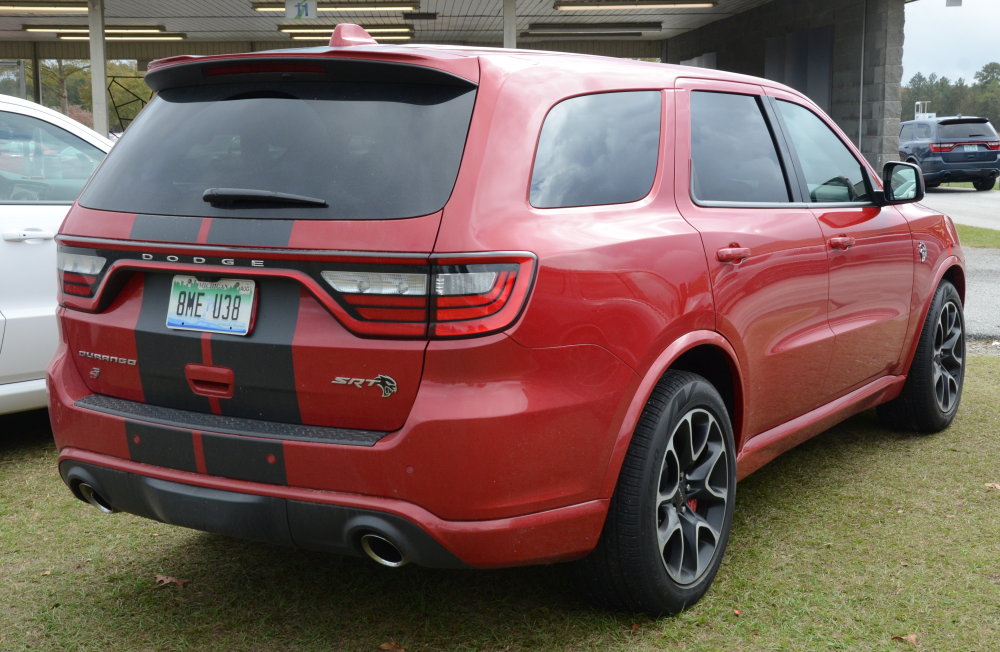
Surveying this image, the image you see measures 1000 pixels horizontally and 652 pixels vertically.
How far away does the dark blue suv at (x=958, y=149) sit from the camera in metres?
28.5

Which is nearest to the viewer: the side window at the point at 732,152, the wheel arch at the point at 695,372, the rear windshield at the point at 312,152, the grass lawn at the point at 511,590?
the rear windshield at the point at 312,152

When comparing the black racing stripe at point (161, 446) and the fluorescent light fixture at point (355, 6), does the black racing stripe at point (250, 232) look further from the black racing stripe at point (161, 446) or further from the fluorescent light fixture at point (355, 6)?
the fluorescent light fixture at point (355, 6)

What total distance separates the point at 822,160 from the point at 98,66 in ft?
58.5

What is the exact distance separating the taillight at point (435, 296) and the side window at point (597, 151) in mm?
281

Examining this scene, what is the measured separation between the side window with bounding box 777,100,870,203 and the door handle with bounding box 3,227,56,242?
10.8ft

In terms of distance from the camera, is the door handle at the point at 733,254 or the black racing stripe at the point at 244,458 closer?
the black racing stripe at the point at 244,458

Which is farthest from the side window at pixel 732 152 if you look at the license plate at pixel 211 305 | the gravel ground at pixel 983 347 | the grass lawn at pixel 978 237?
the grass lawn at pixel 978 237

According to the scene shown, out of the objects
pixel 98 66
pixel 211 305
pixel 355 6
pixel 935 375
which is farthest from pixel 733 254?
pixel 355 6

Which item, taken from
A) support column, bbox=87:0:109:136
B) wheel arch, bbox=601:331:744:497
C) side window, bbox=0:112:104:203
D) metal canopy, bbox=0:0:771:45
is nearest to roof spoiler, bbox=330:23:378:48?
wheel arch, bbox=601:331:744:497

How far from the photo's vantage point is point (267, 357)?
104 inches

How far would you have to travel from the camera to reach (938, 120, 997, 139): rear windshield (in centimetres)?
2838

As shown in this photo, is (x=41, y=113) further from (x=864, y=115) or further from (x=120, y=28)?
(x=120, y=28)

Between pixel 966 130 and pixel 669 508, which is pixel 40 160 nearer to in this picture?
pixel 669 508

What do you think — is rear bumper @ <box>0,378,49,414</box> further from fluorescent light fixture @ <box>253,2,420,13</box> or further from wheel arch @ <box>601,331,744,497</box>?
fluorescent light fixture @ <box>253,2,420,13</box>
